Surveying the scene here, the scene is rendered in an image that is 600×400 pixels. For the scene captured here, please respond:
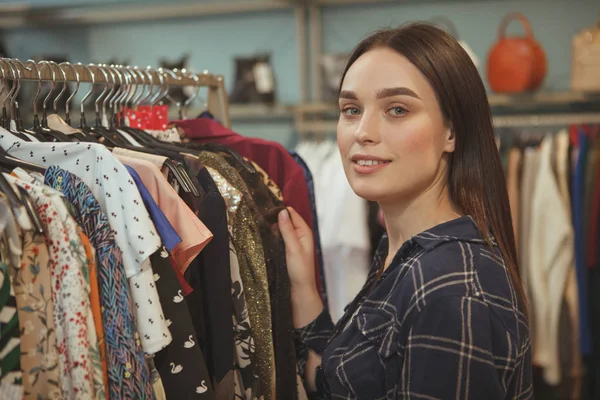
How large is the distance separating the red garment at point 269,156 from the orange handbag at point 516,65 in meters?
1.61

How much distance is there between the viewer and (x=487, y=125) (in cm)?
107

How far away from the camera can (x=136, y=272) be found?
3.11 ft

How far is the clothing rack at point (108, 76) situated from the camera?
104 centimetres

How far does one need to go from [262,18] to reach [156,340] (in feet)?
9.26

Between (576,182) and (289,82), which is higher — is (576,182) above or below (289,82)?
below

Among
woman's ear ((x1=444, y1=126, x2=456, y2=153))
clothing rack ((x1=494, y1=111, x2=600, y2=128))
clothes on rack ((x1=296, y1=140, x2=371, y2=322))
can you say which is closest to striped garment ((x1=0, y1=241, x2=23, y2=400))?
woman's ear ((x1=444, y1=126, x2=456, y2=153))

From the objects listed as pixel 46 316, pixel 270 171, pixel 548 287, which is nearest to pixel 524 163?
pixel 548 287

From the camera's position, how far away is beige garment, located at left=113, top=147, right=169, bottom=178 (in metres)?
1.08

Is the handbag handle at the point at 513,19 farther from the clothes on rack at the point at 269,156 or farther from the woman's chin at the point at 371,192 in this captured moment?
the woman's chin at the point at 371,192

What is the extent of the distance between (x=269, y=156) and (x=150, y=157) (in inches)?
15.9

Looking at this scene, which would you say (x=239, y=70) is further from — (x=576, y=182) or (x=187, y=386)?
(x=187, y=386)

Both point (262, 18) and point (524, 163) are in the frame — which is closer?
point (524, 163)

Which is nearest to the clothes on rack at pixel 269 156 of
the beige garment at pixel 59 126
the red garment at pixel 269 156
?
the red garment at pixel 269 156

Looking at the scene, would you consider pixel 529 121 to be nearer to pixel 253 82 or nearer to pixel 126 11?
pixel 253 82
